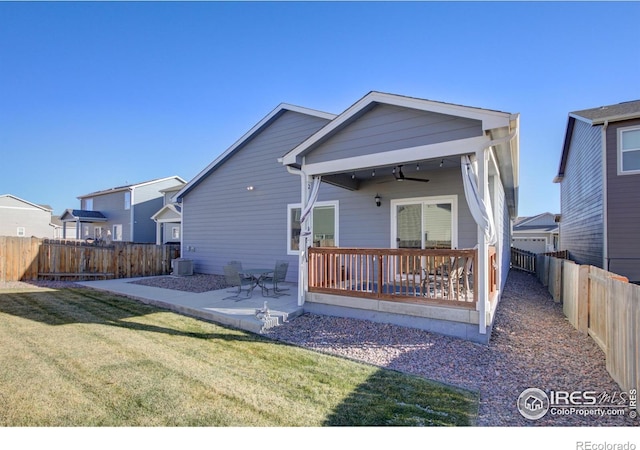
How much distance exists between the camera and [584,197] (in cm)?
1296

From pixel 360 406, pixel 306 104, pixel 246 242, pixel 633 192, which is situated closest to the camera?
pixel 360 406

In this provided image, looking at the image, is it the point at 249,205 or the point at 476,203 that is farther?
→ the point at 249,205

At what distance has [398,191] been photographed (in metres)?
8.50

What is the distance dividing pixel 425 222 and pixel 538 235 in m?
31.9

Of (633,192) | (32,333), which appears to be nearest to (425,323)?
(32,333)

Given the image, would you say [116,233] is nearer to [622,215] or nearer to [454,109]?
[454,109]

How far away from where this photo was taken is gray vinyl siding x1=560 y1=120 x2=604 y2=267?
34.9ft

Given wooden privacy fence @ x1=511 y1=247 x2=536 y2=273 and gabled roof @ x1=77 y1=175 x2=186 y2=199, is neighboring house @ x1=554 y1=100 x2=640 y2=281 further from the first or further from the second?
gabled roof @ x1=77 y1=175 x2=186 y2=199

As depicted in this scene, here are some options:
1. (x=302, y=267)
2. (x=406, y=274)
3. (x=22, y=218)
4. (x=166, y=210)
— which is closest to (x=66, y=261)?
(x=166, y=210)

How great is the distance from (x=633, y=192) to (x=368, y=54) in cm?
889

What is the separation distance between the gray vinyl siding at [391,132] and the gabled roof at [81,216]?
83.4 ft

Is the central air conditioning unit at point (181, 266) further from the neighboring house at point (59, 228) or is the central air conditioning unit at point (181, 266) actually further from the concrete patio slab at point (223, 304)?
the neighboring house at point (59, 228)

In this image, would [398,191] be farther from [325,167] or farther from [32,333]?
[32,333]

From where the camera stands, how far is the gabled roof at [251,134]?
10141 millimetres
